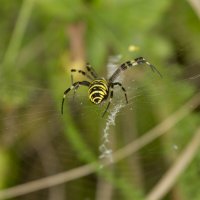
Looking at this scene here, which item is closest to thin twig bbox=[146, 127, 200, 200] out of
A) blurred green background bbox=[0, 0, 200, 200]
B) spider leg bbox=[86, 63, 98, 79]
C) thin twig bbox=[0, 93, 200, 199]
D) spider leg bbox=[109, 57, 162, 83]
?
blurred green background bbox=[0, 0, 200, 200]

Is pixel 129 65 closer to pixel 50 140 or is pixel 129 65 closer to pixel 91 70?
pixel 91 70

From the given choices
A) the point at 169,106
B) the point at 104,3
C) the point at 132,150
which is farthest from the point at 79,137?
the point at 104,3

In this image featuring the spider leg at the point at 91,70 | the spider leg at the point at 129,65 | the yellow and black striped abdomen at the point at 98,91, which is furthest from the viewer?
the spider leg at the point at 91,70

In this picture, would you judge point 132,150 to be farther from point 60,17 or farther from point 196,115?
point 60,17

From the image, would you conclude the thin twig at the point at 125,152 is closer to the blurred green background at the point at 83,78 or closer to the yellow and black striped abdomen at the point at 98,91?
the blurred green background at the point at 83,78

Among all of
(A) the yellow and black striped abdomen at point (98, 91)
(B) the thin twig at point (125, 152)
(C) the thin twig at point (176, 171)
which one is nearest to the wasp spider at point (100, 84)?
(A) the yellow and black striped abdomen at point (98, 91)

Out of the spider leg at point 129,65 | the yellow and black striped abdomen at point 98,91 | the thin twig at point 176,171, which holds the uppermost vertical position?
the spider leg at point 129,65

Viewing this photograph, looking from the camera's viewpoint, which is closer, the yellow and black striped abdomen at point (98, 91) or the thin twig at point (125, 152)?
the yellow and black striped abdomen at point (98, 91)
